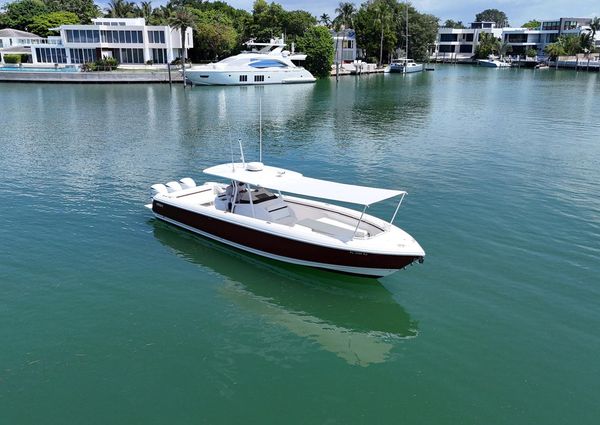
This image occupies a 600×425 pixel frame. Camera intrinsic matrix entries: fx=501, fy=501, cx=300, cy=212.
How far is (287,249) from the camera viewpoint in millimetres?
16609

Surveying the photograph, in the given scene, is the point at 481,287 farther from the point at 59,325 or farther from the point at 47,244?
the point at 47,244

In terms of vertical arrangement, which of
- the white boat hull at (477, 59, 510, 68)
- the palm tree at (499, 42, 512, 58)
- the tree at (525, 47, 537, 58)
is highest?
the palm tree at (499, 42, 512, 58)

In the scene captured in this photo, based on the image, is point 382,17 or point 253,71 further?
point 382,17

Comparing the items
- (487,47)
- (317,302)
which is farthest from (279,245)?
(487,47)

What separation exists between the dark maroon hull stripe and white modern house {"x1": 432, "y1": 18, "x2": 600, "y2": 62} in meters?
154

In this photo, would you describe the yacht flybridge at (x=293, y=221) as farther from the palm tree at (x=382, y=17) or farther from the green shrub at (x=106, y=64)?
the palm tree at (x=382, y=17)

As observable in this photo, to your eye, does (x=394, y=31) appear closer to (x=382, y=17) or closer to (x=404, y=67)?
(x=382, y=17)

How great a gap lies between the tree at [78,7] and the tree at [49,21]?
22.4 ft

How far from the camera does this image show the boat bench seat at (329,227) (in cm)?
1698

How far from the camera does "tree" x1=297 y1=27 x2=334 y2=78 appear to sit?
95.8m

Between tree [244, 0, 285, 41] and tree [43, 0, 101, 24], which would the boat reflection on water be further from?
tree [43, 0, 101, 24]

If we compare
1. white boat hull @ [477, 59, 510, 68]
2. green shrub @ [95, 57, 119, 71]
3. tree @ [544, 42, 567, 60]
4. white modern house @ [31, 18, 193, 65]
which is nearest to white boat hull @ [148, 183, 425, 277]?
green shrub @ [95, 57, 119, 71]

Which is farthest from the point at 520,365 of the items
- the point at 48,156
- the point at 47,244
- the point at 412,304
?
the point at 48,156

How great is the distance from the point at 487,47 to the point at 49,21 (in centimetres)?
12131
